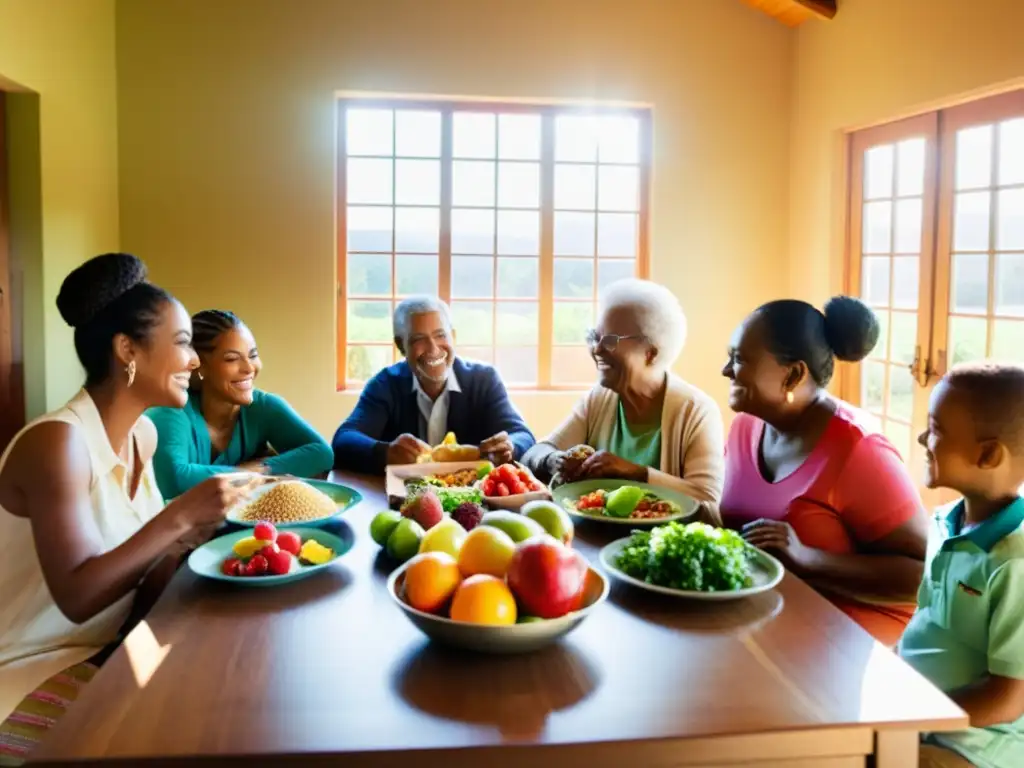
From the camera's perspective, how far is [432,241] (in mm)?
5109

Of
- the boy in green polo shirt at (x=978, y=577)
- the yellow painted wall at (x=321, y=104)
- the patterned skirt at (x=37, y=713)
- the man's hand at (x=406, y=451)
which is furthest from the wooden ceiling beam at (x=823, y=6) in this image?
the patterned skirt at (x=37, y=713)

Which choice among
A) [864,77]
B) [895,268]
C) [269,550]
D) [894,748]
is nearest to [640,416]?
[269,550]

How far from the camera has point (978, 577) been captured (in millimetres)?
1492

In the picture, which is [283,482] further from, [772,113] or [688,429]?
[772,113]

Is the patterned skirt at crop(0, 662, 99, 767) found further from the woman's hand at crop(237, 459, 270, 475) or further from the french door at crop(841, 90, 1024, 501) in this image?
the french door at crop(841, 90, 1024, 501)

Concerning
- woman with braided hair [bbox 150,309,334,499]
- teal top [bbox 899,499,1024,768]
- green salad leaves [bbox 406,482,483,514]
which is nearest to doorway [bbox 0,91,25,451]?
woman with braided hair [bbox 150,309,334,499]

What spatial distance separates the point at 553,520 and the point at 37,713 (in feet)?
3.13

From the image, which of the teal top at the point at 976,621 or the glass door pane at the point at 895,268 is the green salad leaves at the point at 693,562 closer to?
the teal top at the point at 976,621

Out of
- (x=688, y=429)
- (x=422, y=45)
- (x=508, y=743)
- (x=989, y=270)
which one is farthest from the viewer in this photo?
(x=422, y=45)

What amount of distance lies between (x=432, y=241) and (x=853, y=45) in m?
2.40

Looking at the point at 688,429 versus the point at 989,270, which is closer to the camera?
the point at 688,429

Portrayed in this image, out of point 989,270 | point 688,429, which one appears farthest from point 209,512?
point 989,270

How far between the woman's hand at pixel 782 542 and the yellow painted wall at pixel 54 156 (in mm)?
3320

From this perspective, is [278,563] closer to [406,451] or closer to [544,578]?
[544,578]
